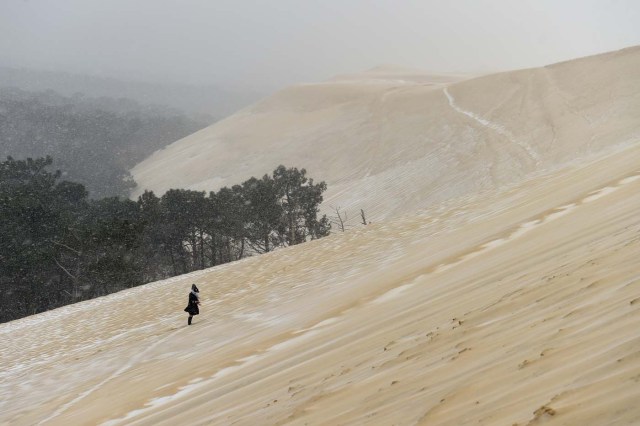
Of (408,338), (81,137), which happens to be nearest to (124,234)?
(408,338)

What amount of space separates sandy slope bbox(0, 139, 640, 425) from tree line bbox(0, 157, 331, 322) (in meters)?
21.5

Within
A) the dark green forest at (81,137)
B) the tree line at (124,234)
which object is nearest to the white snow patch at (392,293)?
the tree line at (124,234)

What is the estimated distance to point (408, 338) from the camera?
4543mm

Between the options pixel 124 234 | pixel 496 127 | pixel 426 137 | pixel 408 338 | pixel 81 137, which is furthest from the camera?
pixel 81 137

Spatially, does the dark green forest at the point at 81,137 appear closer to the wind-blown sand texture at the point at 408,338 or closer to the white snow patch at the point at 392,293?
the wind-blown sand texture at the point at 408,338

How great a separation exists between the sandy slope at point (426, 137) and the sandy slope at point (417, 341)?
2387 centimetres

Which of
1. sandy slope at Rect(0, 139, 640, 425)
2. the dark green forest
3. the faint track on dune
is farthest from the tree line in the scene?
the dark green forest

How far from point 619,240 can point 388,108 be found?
70.8m

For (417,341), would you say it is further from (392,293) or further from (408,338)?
(392,293)

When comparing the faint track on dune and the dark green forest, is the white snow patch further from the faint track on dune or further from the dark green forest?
the dark green forest

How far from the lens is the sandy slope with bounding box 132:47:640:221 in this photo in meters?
44.3

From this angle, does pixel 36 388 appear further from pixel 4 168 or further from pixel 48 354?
pixel 4 168

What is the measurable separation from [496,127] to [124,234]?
32.0 metres

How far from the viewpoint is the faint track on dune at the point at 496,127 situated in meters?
44.3
